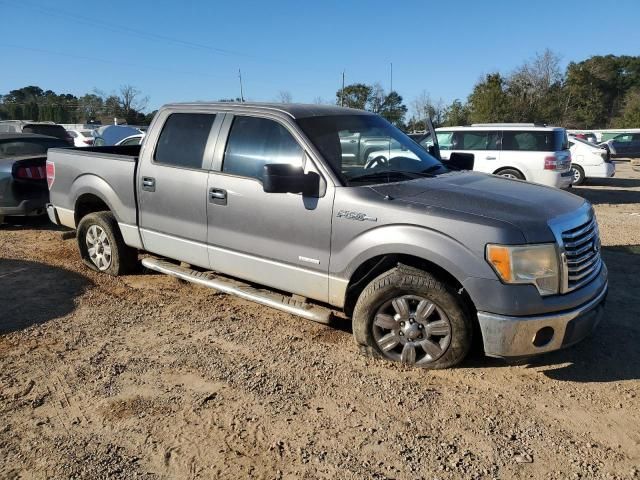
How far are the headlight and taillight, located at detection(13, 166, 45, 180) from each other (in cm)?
743

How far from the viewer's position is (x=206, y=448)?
9.39ft

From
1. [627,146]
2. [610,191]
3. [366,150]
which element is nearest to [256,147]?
[366,150]

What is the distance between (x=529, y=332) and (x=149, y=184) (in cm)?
364

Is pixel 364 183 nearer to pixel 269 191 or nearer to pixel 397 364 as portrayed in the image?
pixel 269 191

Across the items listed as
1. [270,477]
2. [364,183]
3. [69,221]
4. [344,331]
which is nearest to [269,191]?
[364,183]

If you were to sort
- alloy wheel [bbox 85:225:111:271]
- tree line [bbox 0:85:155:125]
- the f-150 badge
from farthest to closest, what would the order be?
tree line [bbox 0:85:155:125] < alloy wheel [bbox 85:225:111:271] < the f-150 badge

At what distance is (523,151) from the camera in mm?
12258

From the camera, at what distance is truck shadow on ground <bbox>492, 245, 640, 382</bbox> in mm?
3729

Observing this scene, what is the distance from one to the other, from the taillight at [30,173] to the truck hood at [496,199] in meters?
6.49

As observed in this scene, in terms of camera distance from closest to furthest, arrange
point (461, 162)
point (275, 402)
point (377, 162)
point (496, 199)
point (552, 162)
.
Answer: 1. point (275, 402)
2. point (496, 199)
3. point (377, 162)
4. point (461, 162)
5. point (552, 162)

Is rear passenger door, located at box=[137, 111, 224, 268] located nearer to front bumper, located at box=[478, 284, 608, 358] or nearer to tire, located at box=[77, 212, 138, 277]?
tire, located at box=[77, 212, 138, 277]

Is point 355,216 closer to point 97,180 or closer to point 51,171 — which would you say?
point 97,180

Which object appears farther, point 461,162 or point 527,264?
point 461,162

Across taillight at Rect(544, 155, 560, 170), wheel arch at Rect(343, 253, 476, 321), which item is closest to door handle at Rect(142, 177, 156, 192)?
wheel arch at Rect(343, 253, 476, 321)
